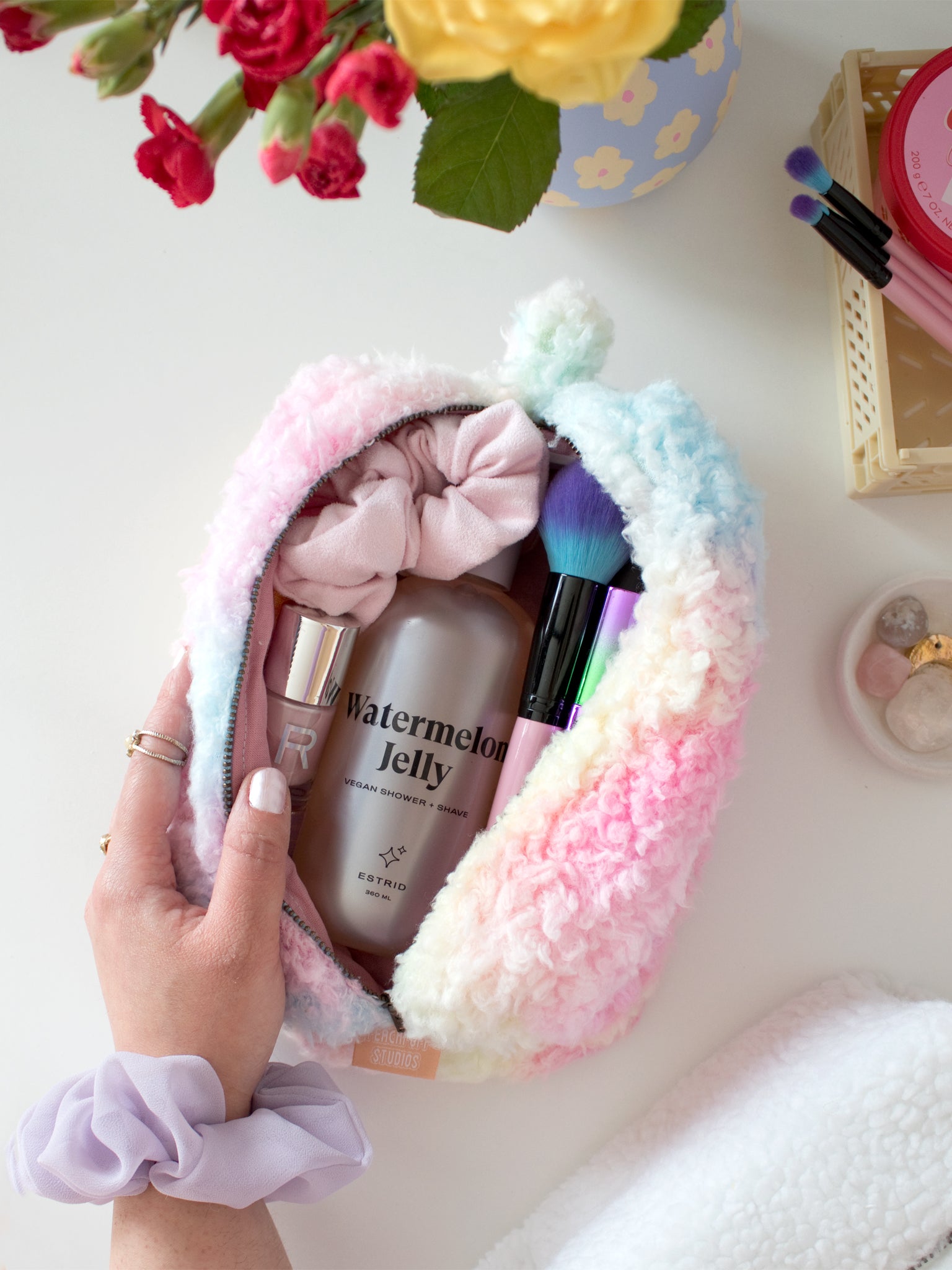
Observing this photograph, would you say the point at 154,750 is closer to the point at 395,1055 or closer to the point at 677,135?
the point at 395,1055

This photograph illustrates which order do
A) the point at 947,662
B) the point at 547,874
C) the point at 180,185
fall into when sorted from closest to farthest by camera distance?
the point at 180,185 → the point at 547,874 → the point at 947,662

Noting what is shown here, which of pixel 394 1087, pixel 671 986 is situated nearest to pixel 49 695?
pixel 394 1087

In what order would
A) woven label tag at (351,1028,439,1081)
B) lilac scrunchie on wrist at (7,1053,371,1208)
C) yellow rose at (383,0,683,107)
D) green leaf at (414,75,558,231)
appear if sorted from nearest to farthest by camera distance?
yellow rose at (383,0,683,107) < green leaf at (414,75,558,231) < lilac scrunchie on wrist at (7,1053,371,1208) < woven label tag at (351,1028,439,1081)

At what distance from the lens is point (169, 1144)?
48 cm

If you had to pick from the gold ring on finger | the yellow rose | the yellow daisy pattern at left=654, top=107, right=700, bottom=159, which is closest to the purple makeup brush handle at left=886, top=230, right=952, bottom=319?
the yellow daisy pattern at left=654, top=107, right=700, bottom=159

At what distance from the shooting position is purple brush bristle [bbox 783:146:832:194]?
1.71 feet

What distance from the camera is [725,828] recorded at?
63 centimetres

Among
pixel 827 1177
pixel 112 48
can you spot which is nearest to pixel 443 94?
pixel 112 48

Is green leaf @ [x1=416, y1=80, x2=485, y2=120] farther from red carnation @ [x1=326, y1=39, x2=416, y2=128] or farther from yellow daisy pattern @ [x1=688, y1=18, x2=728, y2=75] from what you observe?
yellow daisy pattern @ [x1=688, y1=18, x2=728, y2=75]

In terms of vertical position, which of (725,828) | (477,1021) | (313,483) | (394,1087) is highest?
(313,483)

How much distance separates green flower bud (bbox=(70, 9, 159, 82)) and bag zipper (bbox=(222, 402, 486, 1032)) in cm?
29

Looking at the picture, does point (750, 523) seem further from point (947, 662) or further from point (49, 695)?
point (49, 695)

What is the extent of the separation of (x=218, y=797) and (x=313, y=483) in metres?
0.18

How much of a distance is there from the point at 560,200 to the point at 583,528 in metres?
0.25
